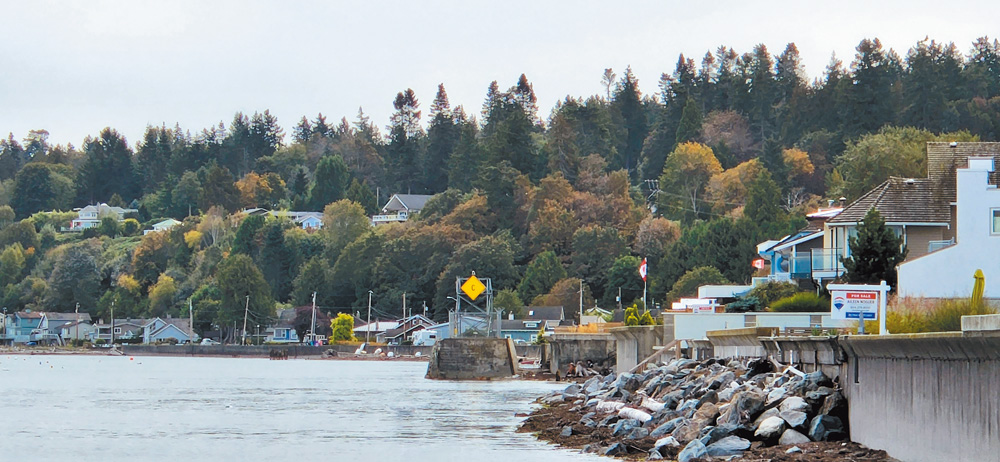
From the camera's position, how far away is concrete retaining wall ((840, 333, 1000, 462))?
54.7 feet

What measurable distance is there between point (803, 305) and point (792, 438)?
74.3 feet

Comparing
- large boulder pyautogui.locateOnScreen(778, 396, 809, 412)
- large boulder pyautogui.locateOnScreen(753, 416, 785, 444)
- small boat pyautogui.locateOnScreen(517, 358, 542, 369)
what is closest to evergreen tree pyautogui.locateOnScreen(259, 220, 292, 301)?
small boat pyautogui.locateOnScreen(517, 358, 542, 369)

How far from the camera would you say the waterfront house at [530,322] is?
127956mm

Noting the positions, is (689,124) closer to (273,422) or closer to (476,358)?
(476,358)

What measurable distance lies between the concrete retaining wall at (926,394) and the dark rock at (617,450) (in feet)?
16.5

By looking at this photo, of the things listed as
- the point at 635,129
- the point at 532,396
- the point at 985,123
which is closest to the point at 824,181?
the point at 985,123

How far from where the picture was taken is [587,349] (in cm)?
7325

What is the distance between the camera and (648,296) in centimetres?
12112

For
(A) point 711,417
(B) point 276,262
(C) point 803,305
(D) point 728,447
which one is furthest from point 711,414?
(B) point 276,262

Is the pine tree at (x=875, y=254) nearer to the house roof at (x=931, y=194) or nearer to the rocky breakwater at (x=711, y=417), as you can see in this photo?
the house roof at (x=931, y=194)

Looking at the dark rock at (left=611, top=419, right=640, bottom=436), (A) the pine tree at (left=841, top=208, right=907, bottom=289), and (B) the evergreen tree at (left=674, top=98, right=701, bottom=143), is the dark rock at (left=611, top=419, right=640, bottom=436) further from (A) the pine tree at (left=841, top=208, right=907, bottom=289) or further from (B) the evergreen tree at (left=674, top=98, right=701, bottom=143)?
(B) the evergreen tree at (left=674, top=98, right=701, bottom=143)

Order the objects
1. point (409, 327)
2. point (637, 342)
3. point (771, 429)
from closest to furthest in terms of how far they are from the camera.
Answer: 1. point (771, 429)
2. point (637, 342)
3. point (409, 327)

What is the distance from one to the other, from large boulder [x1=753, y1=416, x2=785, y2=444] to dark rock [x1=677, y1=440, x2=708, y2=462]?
96 cm

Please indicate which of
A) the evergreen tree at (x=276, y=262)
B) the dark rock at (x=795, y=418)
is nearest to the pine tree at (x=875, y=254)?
the dark rock at (x=795, y=418)
